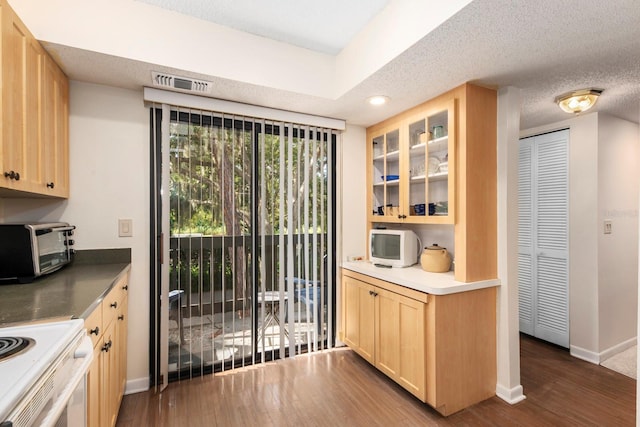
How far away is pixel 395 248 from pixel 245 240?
1307 mm

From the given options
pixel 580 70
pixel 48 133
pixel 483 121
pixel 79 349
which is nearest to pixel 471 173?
pixel 483 121

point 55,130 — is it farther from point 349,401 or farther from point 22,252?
point 349,401

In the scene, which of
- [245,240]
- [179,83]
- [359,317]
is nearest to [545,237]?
[359,317]

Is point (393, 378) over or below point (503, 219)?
below

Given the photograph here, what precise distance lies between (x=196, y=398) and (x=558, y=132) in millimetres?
3959

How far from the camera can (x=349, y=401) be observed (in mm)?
2166

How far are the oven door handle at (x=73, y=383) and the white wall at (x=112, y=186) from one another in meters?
1.27

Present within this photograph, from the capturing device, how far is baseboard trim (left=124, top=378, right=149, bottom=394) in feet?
7.32

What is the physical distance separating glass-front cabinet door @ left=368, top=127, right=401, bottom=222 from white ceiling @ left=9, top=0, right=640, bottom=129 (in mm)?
405

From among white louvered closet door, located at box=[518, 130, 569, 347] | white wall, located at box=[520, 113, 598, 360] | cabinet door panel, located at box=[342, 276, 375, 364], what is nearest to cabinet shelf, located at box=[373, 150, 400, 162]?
cabinet door panel, located at box=[342, 276, 375, 364]

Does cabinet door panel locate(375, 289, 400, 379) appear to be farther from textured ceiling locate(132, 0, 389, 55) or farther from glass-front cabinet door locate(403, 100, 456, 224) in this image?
textured ceiling locate(132, 0, 389, 55)

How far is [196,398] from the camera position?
2178 mm

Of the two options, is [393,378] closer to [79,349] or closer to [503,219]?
[503,219]

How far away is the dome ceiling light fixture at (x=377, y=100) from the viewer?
2373mm
